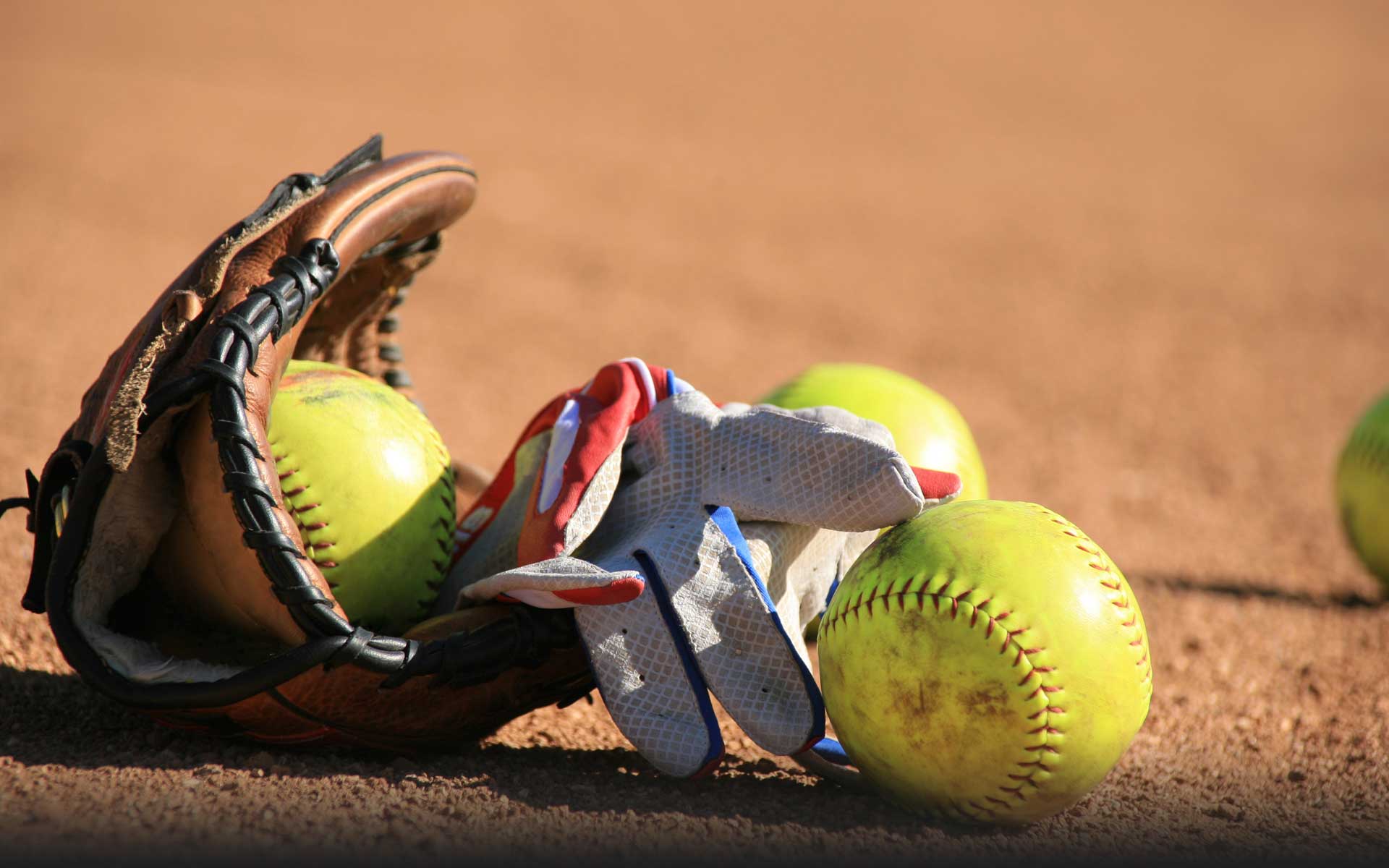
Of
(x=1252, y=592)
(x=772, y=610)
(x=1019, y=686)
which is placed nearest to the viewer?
(x=1019, y=686)

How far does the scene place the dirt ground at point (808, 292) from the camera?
219cm

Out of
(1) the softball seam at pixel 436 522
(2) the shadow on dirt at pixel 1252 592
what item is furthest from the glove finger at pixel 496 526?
(2) the shadow on dirt at pixel 1252 592

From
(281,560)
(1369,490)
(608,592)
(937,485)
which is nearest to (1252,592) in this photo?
(1369,490)

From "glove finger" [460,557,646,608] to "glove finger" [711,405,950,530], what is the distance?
0.95 feet

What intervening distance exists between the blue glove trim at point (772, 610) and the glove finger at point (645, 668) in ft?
0.54

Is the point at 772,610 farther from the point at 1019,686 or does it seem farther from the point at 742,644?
the point at 1019,686

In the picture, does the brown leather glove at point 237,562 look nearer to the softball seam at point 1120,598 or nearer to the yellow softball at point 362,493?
the yellow softball at point 362,493

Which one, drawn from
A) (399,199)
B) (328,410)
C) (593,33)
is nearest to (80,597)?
(328,410)

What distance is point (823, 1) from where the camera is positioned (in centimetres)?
1741

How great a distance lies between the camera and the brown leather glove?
7.22ft

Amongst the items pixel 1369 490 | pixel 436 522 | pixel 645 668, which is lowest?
pixel 1369 490

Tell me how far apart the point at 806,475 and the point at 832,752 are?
0.54 m

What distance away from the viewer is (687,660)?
A: 2.30 meters

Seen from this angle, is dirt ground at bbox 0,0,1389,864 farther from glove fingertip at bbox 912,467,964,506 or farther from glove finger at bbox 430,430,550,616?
glove fingertip at bbox 912,467,964,506
